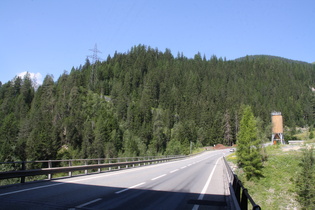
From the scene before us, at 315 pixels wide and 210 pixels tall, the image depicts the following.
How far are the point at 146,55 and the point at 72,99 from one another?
321 ft

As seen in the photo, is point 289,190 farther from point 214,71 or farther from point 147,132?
point 214,71

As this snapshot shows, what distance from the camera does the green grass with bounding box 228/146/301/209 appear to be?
2473 cm

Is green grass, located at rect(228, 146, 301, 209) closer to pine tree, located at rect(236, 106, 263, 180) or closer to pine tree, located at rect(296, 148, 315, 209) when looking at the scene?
pine tree, located at rect(296, 148, 315, 209)

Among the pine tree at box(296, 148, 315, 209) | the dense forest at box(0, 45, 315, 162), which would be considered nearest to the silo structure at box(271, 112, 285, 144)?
the dense forest at box(0, 45, 315, 162)

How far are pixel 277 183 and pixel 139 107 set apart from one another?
351 ft

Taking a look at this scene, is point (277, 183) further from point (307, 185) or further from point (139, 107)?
point (139, 107)

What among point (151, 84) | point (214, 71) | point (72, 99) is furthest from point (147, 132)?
point (214, 71)

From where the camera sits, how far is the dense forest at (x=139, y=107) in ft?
287

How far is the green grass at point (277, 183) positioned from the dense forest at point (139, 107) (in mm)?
53566

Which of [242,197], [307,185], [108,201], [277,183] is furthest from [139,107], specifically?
[242,197]

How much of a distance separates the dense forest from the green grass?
53566 mm

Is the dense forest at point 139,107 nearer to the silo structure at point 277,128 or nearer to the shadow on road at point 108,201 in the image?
the silo structure at point 277,128

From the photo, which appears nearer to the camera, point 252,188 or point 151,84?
point 252,188

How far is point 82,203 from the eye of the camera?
718cm
